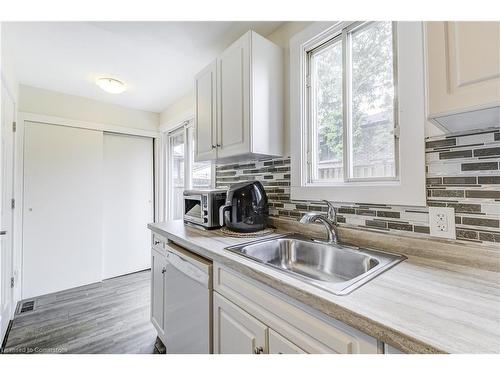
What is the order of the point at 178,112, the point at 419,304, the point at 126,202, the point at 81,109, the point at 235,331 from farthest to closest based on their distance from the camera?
the point at 126,202 < the point at 178,112 < the point at 81,109 < the point at 235,331 < the point at 419,304

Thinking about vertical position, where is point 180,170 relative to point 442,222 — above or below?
above

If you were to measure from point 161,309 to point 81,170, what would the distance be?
81.2 inches

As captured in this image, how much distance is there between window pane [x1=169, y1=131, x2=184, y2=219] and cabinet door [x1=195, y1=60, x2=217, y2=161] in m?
1.26

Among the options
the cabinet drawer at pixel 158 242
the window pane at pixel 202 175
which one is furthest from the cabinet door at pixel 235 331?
the window pane at pixel 202 175

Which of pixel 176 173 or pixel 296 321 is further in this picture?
pixel 176 173

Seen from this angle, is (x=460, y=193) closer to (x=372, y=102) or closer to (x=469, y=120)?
(x=469, y=120)

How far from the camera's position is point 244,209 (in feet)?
4.79

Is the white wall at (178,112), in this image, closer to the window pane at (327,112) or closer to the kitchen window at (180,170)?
the kitchen window at (180,170)

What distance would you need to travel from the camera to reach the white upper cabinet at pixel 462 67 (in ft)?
1.97

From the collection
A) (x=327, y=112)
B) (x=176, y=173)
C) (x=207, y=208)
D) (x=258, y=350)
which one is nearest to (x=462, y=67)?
(x=327, y=112)

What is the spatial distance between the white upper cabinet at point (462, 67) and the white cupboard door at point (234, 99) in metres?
0.94

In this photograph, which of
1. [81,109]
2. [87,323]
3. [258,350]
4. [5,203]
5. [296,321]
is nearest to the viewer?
[296,321]

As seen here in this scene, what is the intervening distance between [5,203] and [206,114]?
1762 mm
